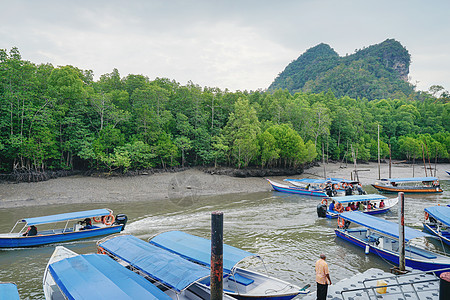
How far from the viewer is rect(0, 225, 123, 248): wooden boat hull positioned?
1555 centimetres

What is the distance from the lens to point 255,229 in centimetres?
2003

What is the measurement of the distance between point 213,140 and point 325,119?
28.7 meters

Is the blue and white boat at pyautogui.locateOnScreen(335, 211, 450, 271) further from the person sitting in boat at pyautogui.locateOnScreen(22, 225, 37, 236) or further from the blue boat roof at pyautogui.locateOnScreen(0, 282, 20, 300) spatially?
the person sitting in boat at pyautogui.locateOnScreen(22, 225, 37, 236)

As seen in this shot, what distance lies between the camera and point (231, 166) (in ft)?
154

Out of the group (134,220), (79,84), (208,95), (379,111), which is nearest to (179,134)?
(208,95)

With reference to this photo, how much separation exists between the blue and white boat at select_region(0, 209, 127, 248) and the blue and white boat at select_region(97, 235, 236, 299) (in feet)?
22.7

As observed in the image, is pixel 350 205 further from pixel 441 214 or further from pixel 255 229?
pixel 255 229

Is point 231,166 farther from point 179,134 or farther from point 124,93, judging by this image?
point 124,93

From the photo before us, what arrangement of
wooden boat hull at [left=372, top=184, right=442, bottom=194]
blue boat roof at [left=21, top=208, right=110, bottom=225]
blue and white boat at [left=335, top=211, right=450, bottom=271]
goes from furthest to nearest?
wooden boat hull at [left=372, top=184, right=442, bottom=194] < blue boat roof at [left=21, top=208, right=110, bottom=225] < blue and white boat at [left=335, top=211, right=450, bottom=271]

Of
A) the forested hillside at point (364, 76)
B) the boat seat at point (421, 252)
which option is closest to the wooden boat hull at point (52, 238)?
the boat seat at point (421, 252)

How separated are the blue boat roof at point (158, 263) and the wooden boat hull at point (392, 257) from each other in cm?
1036

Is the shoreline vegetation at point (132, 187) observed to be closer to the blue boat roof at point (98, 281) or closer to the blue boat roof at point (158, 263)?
the blue boat roof at point (158, 263)

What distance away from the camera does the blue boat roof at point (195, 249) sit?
9.91 meters

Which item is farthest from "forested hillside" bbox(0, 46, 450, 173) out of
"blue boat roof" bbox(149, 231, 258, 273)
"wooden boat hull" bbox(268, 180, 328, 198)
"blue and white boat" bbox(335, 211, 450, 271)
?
"blue and white boat" bbox(335, 211, 450, 271)
